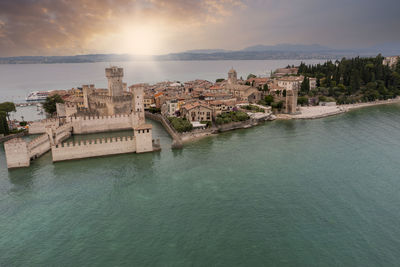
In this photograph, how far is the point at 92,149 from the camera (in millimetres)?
21594

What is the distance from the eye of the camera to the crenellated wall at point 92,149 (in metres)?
21.0

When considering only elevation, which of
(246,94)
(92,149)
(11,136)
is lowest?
A: (11,136)

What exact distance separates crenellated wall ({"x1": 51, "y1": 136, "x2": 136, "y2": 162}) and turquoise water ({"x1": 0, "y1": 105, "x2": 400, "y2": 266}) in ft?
2.33

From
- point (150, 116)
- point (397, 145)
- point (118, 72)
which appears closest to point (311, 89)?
point (397, 145)

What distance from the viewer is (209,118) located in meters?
33.0

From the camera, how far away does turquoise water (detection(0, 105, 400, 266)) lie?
11391mm

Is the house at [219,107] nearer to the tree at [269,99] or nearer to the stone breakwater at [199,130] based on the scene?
the stone breakwater at [199,130]

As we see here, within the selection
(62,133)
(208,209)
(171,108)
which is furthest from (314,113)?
(62,133)

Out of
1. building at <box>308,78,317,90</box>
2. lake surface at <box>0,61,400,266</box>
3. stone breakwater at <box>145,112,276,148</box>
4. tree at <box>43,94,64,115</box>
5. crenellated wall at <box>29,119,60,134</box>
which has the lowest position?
lake surface at <box>0,61,400,266</box>

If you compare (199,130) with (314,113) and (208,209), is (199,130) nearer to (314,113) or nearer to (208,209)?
(208,209)

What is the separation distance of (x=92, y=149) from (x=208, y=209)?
1216cm

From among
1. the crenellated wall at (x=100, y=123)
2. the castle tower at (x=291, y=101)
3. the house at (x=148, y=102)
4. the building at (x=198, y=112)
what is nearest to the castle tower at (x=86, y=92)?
the crenellated wall at (x=100, y=123)

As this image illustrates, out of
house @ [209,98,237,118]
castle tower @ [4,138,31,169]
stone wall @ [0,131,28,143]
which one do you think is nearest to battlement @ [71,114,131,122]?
stone wall @ [0,131,28,143]

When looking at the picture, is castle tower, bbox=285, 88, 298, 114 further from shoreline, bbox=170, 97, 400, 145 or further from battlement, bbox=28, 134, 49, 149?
battlement, bbox=28, 134, 49, 149
